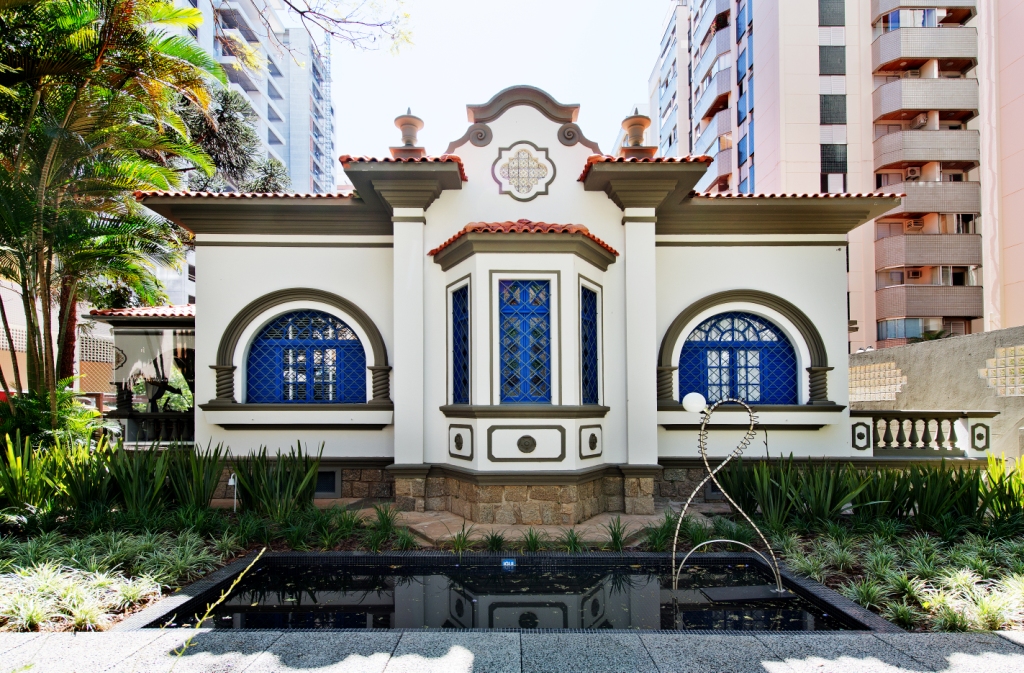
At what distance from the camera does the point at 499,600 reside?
4.79 meters

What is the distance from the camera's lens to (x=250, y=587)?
5.02 meters

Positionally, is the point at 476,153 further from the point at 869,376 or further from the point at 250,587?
the point at 869,376

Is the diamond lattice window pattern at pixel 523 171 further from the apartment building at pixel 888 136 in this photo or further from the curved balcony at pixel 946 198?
the curved balcony at pixel 946 198

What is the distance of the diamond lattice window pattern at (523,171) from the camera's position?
8.28 metres

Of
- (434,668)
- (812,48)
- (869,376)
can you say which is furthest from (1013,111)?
(434,668)

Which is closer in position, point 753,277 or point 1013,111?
point 753,277

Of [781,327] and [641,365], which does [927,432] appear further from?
[641,365]

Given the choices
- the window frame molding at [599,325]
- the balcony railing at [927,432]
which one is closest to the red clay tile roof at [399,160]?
the window frame molding at [599,325]

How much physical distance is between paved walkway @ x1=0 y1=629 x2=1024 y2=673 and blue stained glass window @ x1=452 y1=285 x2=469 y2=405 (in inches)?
160

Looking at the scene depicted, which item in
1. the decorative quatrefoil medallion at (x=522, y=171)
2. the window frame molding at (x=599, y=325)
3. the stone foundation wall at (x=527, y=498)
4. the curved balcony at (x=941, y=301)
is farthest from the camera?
the curved balcony at (x=941, y=301)

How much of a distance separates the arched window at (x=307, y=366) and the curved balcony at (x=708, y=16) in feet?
93.1

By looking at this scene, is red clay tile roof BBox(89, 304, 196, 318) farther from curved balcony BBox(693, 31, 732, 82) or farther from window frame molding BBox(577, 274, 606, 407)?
curved balcony BBox(693, 31, 732, 82)

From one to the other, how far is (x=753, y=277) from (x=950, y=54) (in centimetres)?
2122

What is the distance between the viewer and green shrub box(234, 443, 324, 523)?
650cm
